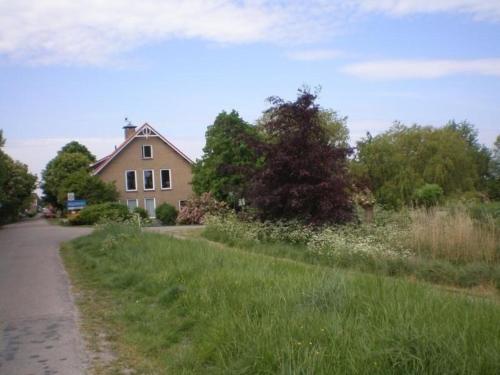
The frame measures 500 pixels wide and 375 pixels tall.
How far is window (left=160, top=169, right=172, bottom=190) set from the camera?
55000 millimetres

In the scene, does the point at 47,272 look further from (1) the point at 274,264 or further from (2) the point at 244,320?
(2) the point at 244,320

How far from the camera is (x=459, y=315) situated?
5.26 m

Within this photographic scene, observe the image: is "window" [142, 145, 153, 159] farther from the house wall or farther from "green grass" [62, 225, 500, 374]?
"green grass" [62, 225, 500, 374]

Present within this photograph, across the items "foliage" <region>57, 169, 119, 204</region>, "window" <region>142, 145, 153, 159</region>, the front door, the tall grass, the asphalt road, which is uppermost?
"window" <region>142, 145, 153, 159</region>

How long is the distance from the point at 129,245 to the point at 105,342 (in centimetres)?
→ 817

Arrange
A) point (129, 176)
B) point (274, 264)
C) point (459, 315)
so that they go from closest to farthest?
1. point (459, 315)
2. point (274, 264)
3. point (129, 176)

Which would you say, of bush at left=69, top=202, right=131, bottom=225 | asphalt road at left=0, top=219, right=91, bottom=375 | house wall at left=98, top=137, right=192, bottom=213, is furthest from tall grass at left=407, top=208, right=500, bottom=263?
house wall at left=98, top=137, right=192, bottom=213

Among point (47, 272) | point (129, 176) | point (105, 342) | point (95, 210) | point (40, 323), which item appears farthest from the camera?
point (129, 176)

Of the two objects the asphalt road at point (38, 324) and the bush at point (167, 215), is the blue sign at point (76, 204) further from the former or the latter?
the asphalt road at point (38, 324)

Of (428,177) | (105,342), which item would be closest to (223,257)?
(105,342)

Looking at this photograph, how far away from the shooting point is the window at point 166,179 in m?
55.0

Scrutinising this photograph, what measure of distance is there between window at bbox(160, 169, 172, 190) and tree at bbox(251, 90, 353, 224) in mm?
39157

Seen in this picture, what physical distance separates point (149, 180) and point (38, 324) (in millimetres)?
46827

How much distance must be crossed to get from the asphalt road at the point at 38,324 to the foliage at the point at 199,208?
75.0 ft
